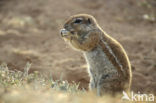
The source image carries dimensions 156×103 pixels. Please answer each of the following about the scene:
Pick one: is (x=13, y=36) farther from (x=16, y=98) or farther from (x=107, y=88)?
(x=16, y=98)

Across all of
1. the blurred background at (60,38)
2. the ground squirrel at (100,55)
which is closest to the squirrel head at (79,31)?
the ground squirrel at (100,55)

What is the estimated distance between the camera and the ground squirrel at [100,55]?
5.24 meters

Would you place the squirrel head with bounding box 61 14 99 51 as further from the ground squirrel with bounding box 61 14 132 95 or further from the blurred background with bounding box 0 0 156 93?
the blurred background with bounding box 0 0 156 93

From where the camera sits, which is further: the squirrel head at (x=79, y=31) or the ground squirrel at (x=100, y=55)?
the squirrel head at (x=79, y=31)

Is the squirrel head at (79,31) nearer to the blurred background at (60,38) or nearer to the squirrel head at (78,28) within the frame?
the squirrel head at (78,28)

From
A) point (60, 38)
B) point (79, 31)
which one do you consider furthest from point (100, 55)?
point (60, 38)

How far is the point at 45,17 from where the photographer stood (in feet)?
35.9

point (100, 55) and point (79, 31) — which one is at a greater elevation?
point (79, 31)

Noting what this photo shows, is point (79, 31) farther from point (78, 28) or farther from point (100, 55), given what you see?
point (100, 55)

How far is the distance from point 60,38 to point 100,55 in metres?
4.26

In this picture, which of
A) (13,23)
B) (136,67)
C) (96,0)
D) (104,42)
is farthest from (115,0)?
(104,42)

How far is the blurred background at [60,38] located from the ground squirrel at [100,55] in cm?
73

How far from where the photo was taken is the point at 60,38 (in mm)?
9641

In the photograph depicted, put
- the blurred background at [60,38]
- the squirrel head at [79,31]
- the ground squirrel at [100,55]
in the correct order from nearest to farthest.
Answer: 1. the ground squirrel at [100,55]
2. the squirrel head at [79,31]
3. the blurred background at [60,38]
